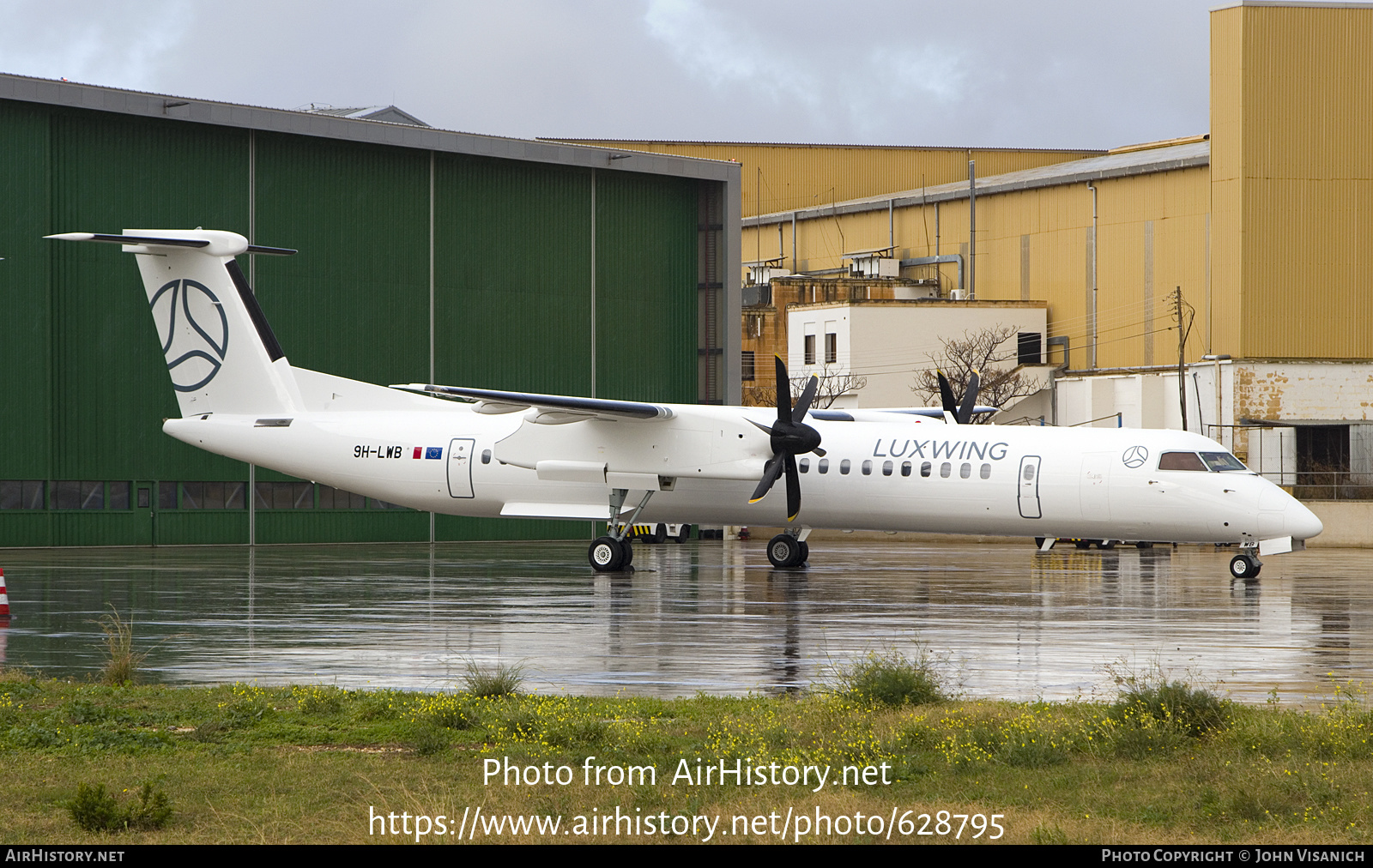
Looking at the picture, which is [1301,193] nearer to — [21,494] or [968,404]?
[968,404]

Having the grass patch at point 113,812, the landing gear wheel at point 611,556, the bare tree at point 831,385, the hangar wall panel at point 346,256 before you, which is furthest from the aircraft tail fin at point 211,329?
the bare tree at point 831,385

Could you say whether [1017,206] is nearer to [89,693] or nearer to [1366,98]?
[1366,98]

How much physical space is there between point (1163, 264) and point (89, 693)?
182ft

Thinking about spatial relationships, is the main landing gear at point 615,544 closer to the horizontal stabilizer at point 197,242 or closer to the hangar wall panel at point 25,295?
the horizontal stabilizer at point 197,242

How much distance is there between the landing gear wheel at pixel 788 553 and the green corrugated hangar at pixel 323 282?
53.8 ft

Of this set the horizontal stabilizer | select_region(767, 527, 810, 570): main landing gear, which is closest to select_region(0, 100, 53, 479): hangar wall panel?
the horizontal stabilizer

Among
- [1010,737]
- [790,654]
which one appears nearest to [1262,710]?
[1010,737]

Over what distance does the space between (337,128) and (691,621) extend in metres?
27.5

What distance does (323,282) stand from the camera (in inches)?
1634

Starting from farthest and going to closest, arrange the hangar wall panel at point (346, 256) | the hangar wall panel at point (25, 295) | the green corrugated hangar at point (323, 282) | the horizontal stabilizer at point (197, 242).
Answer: the hangar wall panel at point (346, 256) < the green corrugated hangar at point (323, 282) < the hangar wall panel at point (25, 295) < the horizontal stabilizer at point (197, 242)

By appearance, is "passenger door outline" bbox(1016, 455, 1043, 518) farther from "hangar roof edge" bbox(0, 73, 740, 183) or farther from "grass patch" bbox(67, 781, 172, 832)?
"hangar roof edge" bbox(0, 73, 740, 183)

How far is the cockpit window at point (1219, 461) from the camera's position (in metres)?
23.9

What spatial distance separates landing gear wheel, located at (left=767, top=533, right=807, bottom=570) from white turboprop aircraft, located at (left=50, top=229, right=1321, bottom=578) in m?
0.04

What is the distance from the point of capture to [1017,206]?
67.8 meters
